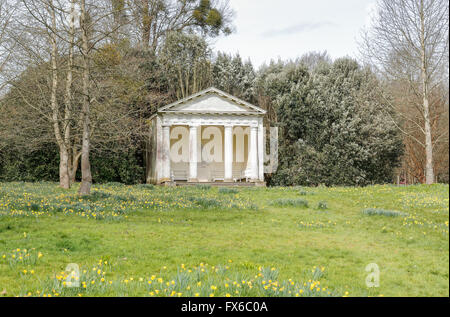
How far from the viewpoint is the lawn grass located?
350 centimetres

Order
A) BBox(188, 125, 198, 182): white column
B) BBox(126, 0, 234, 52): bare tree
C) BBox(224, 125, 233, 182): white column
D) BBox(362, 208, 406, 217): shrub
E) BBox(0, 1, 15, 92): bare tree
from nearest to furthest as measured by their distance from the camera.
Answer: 1. BBox(362, 208, 406, 217): shrub
2. BBox(0, 1, 15, 92): bare tree
3. BBox(188, 125, 198, 182): white column
4. BBox(224, 125, 233, 182): white column
5. BBox(126, 0, 234, 52): bare tree

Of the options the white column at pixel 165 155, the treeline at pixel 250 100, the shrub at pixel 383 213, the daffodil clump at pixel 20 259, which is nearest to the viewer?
the daffodil clump at pixel 20 259

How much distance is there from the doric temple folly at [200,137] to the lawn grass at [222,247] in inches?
578

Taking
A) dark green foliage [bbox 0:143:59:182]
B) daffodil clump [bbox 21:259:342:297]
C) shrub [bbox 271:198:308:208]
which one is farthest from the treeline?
daffodil clump [bbox 21:259:342:297]


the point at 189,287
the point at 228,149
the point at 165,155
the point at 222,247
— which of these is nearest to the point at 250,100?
the point at 228,149

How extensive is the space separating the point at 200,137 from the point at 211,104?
403cm

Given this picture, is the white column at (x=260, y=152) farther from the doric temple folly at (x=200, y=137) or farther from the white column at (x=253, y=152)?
the white column at (x=253, y=152)

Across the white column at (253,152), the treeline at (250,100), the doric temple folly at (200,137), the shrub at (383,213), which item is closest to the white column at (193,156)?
the doric temple folly at (200,137)

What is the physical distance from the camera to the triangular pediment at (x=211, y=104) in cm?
2942

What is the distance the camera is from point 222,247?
24.3 feet

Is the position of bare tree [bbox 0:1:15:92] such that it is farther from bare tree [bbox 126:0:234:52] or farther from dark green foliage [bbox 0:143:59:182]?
bare tree [bbox 126:0:234:52]

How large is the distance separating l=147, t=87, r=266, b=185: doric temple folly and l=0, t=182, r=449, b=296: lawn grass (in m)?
14.7

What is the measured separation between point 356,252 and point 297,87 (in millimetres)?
27920
